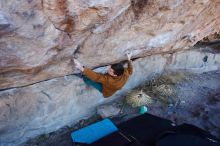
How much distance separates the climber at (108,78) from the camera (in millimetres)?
4148

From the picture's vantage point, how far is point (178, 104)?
5.27 metres

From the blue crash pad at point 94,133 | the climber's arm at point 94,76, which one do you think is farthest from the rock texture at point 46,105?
the blue crash pad at point 94,133

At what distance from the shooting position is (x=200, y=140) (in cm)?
293

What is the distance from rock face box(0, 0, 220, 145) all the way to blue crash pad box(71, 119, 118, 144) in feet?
1.72

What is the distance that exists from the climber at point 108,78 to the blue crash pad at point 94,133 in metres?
0.55

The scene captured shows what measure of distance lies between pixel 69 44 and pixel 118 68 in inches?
53.4

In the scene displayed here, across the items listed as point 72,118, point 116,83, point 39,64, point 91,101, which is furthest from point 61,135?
point 39,64

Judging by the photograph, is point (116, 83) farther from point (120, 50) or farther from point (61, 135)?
point (61, 135)

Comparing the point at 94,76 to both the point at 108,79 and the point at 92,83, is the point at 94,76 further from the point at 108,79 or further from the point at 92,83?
the point at 92,83

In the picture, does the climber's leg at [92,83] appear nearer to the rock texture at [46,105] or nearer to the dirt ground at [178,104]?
the rock texture at [46,105]

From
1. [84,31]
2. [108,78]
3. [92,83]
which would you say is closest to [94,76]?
[108,78]

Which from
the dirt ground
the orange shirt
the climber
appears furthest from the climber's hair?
the dirt ground

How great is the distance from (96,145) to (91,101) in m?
1.38

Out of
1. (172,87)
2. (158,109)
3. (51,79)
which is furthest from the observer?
(172,87)
